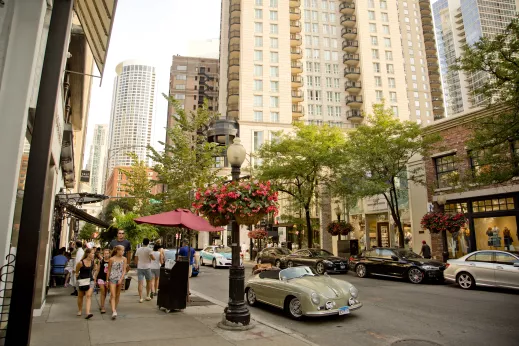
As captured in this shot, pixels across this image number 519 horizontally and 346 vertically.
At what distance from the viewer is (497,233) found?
743 inches

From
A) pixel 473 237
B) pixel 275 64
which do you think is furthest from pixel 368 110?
pixel 473 237

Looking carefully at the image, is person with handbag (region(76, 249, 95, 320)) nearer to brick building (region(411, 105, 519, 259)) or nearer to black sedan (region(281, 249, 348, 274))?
black sedan (region(281, 249, 348, 274))

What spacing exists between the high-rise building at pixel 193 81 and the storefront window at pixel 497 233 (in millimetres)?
83392

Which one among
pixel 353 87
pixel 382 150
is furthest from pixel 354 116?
pixel 382 150

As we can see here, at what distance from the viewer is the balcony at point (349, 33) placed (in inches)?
2453

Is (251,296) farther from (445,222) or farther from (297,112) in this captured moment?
(297,112)

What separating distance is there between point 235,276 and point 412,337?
151 inches

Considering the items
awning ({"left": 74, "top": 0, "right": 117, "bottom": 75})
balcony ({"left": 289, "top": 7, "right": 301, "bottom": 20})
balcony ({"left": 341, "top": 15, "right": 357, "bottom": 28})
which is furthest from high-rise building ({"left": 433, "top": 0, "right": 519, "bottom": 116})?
awning ({"left": 74, "top": 0, "right": 117, "bottom": 75})

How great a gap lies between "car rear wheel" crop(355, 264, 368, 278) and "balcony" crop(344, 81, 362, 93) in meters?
48.7

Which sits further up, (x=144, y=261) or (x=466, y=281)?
(x=144, y=261)

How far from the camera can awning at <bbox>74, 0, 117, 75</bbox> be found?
5.07 m

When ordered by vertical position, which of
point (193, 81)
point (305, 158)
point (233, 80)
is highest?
point (193, 81)

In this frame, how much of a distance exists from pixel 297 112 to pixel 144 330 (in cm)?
5060

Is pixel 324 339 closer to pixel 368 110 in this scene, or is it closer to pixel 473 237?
pixel 473 237
